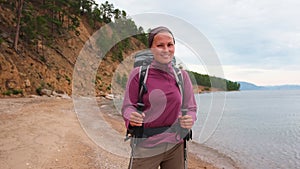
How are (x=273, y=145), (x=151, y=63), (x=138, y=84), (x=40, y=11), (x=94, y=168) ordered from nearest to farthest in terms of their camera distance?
(x=138, y=84) → (x=151, y=63) → (x=94, y=168) → (x=273, y=145) → (x=40, y=11)

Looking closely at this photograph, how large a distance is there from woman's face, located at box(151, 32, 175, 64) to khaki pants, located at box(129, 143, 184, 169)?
2.57ft

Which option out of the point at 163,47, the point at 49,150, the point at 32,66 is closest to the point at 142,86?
the point at 163,47

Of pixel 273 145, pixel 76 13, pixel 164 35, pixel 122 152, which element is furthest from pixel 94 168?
pixel 76 13

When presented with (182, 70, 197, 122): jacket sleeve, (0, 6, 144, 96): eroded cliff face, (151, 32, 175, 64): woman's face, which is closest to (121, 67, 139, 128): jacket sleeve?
(151, 32, 175, 64): woman's face

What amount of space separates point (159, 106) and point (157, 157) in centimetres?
49

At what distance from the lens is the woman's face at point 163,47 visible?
2.25 metres

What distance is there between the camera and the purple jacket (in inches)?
85.3

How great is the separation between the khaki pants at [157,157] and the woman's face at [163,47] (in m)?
0.78

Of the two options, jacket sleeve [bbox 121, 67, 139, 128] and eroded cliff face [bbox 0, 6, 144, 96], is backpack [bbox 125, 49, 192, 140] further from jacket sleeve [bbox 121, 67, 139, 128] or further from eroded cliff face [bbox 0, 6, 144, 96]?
eroded cliff face [bbox 0, 6, 144, 96]

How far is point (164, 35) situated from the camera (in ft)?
7.43

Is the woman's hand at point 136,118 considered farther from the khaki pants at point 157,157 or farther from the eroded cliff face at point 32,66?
the eroded cliff face at point 32,66

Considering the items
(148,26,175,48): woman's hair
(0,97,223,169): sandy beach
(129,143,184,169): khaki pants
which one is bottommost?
(0,97,223,169): sandy beach

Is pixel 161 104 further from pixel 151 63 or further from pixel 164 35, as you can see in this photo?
pixel 164 35

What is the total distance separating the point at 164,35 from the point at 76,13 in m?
51.2
